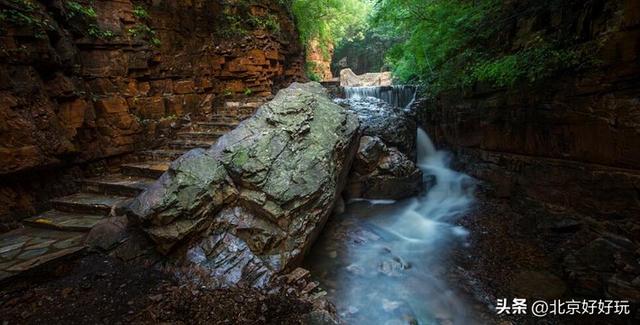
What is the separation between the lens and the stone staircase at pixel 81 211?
3.25 m

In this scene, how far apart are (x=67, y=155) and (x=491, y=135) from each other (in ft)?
25.7

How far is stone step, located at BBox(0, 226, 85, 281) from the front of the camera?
9.97 ft

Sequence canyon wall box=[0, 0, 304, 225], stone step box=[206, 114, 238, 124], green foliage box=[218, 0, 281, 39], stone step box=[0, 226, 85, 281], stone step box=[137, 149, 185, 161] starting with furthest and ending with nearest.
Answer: green foliage box=[218, 0, 281, 39]
stone step box=[206, 114, 238, 124]
stone step box=[137, 149, 185, 161]
canyon wall box=[0, 0, 304, 225]
stone step box=[0, 226, 85, 281]

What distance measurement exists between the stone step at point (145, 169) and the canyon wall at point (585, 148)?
634 cm

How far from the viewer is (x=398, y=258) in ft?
15.1

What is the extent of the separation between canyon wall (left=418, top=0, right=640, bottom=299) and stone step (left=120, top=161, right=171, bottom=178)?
6337 mm

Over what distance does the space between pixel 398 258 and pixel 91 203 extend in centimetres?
465

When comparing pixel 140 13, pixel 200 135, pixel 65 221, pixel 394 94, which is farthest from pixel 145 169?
pixel 394 94

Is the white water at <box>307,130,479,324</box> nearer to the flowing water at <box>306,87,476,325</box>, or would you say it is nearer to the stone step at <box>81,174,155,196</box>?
the flowing water at <box>306,87,476,325</box>

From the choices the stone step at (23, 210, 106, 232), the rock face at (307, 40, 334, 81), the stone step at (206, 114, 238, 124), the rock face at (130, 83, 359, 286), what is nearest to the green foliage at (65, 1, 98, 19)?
the stone step at (206, 114, 238, 124)

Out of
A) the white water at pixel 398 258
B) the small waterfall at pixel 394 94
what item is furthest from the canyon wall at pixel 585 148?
the small waterfall at pixel 394 94

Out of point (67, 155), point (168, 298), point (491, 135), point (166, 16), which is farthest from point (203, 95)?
point (491, 135)

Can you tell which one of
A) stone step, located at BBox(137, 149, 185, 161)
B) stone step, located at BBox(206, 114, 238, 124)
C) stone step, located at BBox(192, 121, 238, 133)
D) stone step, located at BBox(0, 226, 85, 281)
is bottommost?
stone step, located at BBox(0, 226, 85, 281)

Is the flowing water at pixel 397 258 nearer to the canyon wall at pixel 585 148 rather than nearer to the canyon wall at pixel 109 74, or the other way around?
the canyon wall at pixel 585 148
